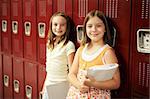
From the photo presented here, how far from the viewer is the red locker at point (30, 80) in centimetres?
239

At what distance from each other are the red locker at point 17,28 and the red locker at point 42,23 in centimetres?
34

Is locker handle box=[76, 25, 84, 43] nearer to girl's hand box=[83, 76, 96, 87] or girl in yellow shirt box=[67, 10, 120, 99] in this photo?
girl in yellow shirt box=[67, 10, 120, 99]

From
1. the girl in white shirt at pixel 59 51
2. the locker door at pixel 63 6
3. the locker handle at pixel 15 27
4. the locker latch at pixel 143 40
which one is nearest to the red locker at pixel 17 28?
the locker handle at pixel 15 27

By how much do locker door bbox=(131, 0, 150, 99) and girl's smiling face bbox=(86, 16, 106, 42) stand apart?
192 mm

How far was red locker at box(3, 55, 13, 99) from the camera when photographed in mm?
2798

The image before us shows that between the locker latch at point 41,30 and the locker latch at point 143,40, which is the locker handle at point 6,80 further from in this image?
the locker latch at point 143,40

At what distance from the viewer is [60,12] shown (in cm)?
199

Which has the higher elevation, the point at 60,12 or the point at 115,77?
the point at 60,12

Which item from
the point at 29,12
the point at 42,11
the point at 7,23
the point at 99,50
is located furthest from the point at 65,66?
the point at 7,23

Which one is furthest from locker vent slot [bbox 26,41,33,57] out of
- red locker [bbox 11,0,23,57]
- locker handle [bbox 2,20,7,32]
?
locker handle [bbox 2,20,7,32]

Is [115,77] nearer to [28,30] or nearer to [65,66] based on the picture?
[65,66]

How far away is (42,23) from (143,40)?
106 cm

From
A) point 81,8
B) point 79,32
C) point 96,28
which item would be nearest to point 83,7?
point 81,8

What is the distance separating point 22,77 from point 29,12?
2.26 feet
